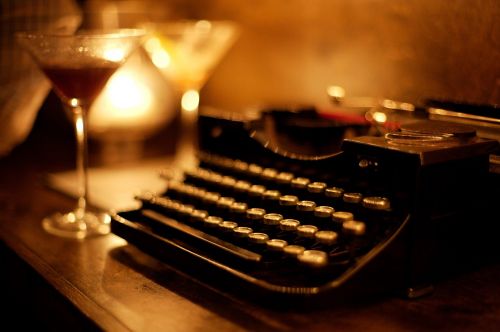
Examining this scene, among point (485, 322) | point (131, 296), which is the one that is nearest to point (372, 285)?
point (485, 322)

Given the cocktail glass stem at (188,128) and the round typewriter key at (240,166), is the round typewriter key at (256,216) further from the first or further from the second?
the cocktail glass stem at (188,128)

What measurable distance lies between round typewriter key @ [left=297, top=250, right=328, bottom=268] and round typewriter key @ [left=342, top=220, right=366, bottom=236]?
0.04 m

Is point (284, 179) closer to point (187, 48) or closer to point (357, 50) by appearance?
point (357, 50)

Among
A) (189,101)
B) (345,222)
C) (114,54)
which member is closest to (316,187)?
(345,222)

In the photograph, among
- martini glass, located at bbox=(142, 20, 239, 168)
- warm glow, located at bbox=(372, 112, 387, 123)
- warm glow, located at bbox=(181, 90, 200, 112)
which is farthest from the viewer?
warm glow, located at bbox=(181, 90, 200, 112)

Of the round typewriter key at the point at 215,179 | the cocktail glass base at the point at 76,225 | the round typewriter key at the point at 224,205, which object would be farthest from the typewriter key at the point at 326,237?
the cocktail glass base at the point at 76,225

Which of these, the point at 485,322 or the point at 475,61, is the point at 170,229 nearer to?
the point at 485,322

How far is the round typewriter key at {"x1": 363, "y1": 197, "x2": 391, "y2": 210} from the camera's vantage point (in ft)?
2.56

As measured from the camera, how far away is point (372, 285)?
76cm

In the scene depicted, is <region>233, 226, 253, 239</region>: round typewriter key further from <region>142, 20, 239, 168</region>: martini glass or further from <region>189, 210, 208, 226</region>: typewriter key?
<region>142, 20, 239, 168</region>: martini glass

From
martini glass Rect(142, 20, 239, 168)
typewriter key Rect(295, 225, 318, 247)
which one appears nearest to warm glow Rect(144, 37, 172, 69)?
martini glass Rect(142, 20, 239, 168)

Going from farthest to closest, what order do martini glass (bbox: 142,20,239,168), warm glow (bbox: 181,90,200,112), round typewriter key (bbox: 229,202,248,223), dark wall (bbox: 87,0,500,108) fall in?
warm glow (bbox: 181,90,200,112) < martini glass (bbox: 142,20,239,168) < dark wall (bbox: 87,0,500,108) < round typewriter key (bbox: 229,202,248,223)

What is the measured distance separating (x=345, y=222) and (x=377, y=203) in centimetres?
5

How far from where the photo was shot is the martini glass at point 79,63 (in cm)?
108
